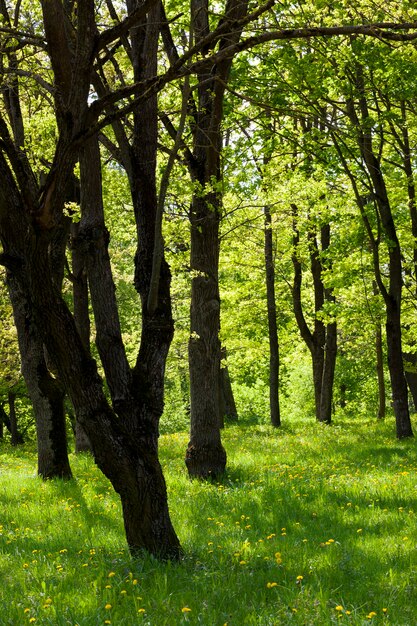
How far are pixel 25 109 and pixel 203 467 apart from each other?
10.5 metres

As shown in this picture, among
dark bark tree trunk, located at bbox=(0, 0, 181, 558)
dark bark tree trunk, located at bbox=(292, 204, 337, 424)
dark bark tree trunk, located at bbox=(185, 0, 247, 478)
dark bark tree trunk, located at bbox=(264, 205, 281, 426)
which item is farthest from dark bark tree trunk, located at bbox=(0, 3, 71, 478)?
dark bark tree trunk, located at bbox=(264, 205, 281, 426)

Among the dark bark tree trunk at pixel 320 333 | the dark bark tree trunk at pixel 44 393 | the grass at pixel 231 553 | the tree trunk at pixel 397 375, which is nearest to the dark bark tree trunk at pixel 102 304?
the grass at pixel 231 553

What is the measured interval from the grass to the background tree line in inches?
28.7

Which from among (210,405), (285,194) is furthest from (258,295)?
(210,405)

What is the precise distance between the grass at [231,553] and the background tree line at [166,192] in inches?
28.7

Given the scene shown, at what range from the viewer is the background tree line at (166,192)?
6.39 metres

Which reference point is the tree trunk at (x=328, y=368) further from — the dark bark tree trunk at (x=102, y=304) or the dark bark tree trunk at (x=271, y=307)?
the dark bark tree trunk at (x=102, y=304)

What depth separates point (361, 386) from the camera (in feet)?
165

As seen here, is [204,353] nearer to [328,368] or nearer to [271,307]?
[271,307]

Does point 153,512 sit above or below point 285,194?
below

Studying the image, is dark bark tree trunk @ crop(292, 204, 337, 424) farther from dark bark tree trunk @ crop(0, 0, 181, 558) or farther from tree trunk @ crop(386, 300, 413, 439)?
dark bark tree trunk @ crop(0, 0, 181, 558)

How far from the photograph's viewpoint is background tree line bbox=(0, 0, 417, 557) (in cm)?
639

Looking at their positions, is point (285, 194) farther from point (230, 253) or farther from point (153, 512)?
point (153, 512)

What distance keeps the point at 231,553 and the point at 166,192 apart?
13.9 ft
